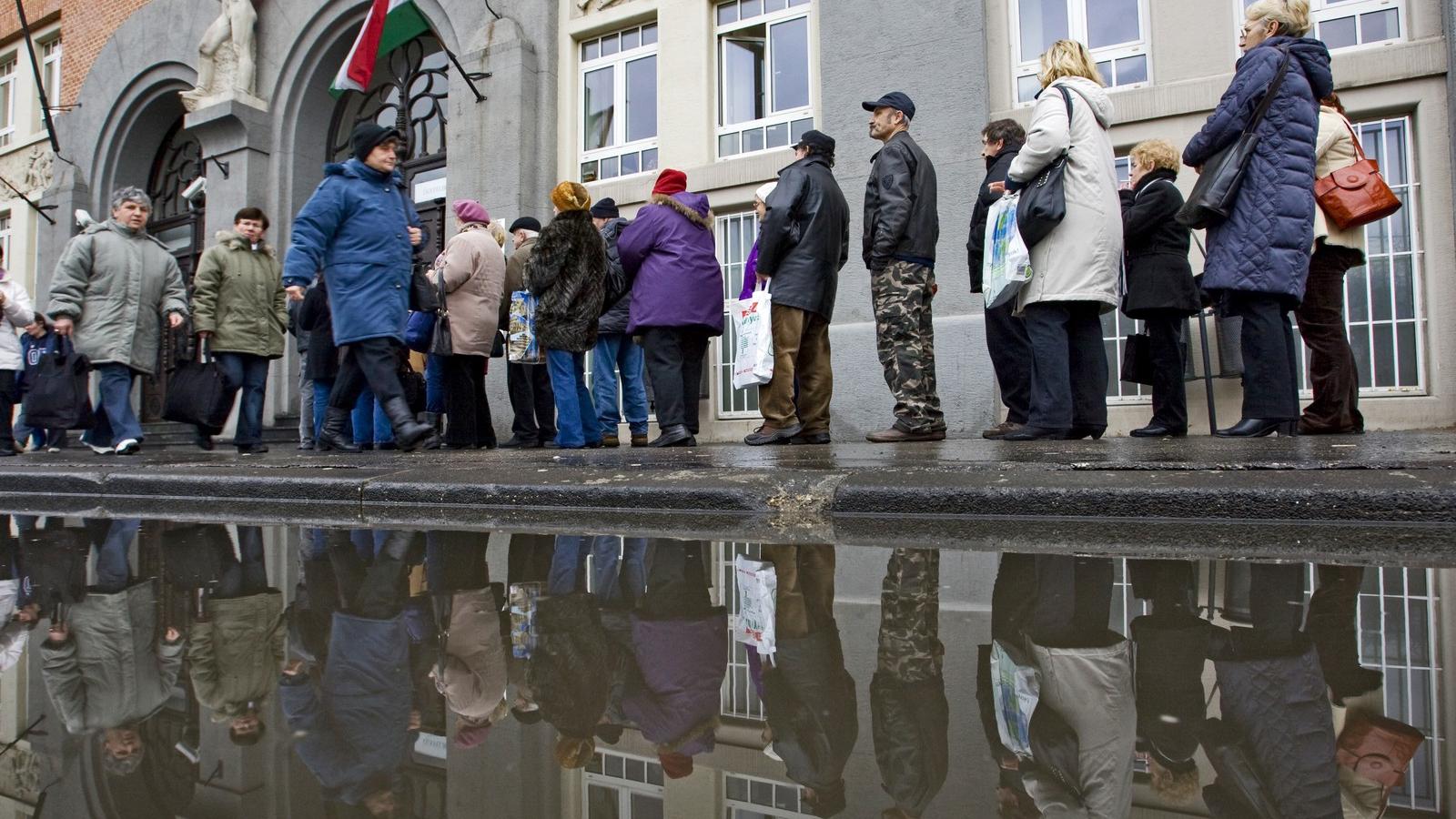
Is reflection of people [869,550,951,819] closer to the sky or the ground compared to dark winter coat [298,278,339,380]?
closer to the ground

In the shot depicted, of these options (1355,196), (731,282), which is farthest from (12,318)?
(1355,196)

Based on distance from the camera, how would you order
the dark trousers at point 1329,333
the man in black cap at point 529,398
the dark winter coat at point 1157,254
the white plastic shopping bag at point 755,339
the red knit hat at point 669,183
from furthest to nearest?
the man in black cap at point 529,398, the red knit hat at point 669,183, the white plastic shopping bag at point 755,339, the dark winter coat at point 1157,254, the dark trousers at point 1329,333

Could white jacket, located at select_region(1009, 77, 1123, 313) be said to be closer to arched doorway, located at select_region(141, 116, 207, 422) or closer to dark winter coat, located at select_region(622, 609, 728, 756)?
dark winter coat, located at select_region(622, 609, 728, 756)

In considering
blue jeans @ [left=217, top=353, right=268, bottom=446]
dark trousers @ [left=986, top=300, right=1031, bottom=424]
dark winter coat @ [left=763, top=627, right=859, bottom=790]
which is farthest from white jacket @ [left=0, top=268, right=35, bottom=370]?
dark winter coat @ [left=763, top=627, right=859, bottom=790]

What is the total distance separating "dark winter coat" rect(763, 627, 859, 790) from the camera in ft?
3.78

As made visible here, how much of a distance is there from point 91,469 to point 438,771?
5.14 meters

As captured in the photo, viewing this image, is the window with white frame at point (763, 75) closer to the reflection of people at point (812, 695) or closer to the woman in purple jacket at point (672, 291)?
the woman in purple jacket at point (672, 291)

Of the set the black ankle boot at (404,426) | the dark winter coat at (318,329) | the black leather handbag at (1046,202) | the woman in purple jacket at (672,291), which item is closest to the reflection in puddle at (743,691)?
the black leather handbag at (1046,202)

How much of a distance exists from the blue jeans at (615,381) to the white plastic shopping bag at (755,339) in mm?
1140

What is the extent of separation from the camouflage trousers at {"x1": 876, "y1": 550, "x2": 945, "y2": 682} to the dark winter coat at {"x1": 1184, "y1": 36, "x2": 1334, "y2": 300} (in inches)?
112

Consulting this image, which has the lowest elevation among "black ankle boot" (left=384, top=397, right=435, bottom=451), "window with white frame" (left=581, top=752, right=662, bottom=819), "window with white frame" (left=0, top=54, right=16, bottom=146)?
"window with white frame" (left=581, top=752, right=662, bottom=819)

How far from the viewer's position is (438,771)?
1144mm

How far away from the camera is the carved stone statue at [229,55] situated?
12.5 metres

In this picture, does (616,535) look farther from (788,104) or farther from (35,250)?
(35,250)
